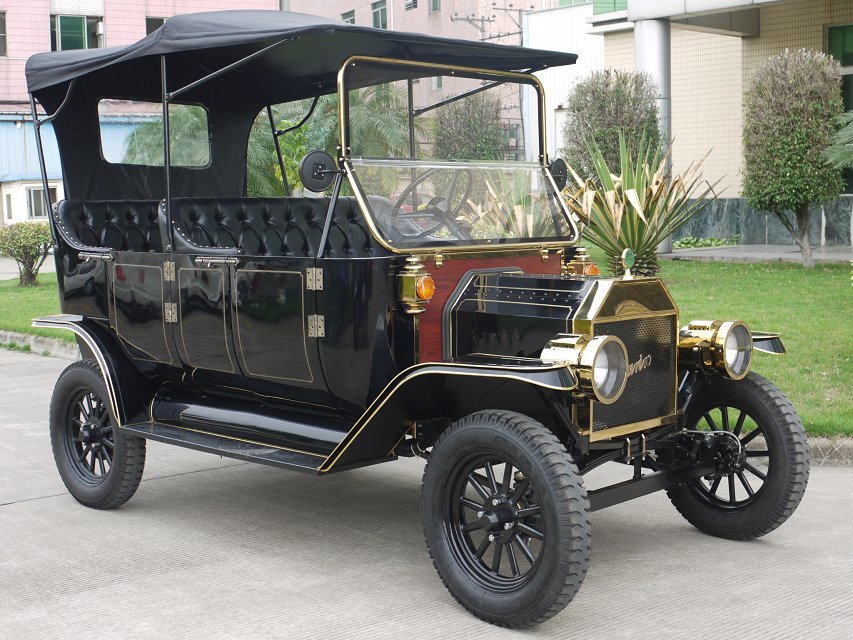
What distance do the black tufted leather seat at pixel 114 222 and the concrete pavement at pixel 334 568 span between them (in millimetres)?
1390

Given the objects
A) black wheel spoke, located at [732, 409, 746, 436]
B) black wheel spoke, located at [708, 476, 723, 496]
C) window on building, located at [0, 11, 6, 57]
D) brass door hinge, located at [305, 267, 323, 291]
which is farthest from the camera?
window on building, located at [0, 11, 6, 57]

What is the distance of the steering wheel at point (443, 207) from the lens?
499 centimetres

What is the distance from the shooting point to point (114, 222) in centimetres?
639

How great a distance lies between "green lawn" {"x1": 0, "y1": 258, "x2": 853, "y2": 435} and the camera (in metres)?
7.25

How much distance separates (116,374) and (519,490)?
100 inches

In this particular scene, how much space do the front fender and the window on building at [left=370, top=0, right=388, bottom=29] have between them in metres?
34.6

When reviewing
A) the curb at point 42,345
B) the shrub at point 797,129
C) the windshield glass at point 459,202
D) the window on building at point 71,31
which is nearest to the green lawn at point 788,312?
the curb at point 42,345

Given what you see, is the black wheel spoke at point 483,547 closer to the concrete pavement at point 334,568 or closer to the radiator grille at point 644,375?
the concrete pavement at point 334,568

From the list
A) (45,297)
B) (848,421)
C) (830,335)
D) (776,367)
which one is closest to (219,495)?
(848,421)

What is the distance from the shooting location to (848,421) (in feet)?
21.5

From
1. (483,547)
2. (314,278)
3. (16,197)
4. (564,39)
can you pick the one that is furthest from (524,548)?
(16,197)

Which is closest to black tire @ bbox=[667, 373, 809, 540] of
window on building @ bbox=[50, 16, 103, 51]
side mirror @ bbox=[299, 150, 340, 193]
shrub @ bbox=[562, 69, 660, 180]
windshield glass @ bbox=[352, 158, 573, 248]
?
windshield glass @ bbox=[352, 158, 573, 248]

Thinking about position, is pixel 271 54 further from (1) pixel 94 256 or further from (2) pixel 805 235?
(2) pixel 805 235

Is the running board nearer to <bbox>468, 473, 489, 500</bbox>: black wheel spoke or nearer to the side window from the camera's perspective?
<bbox>468, 473, 489, 500</bbox>: black wheel spoke
